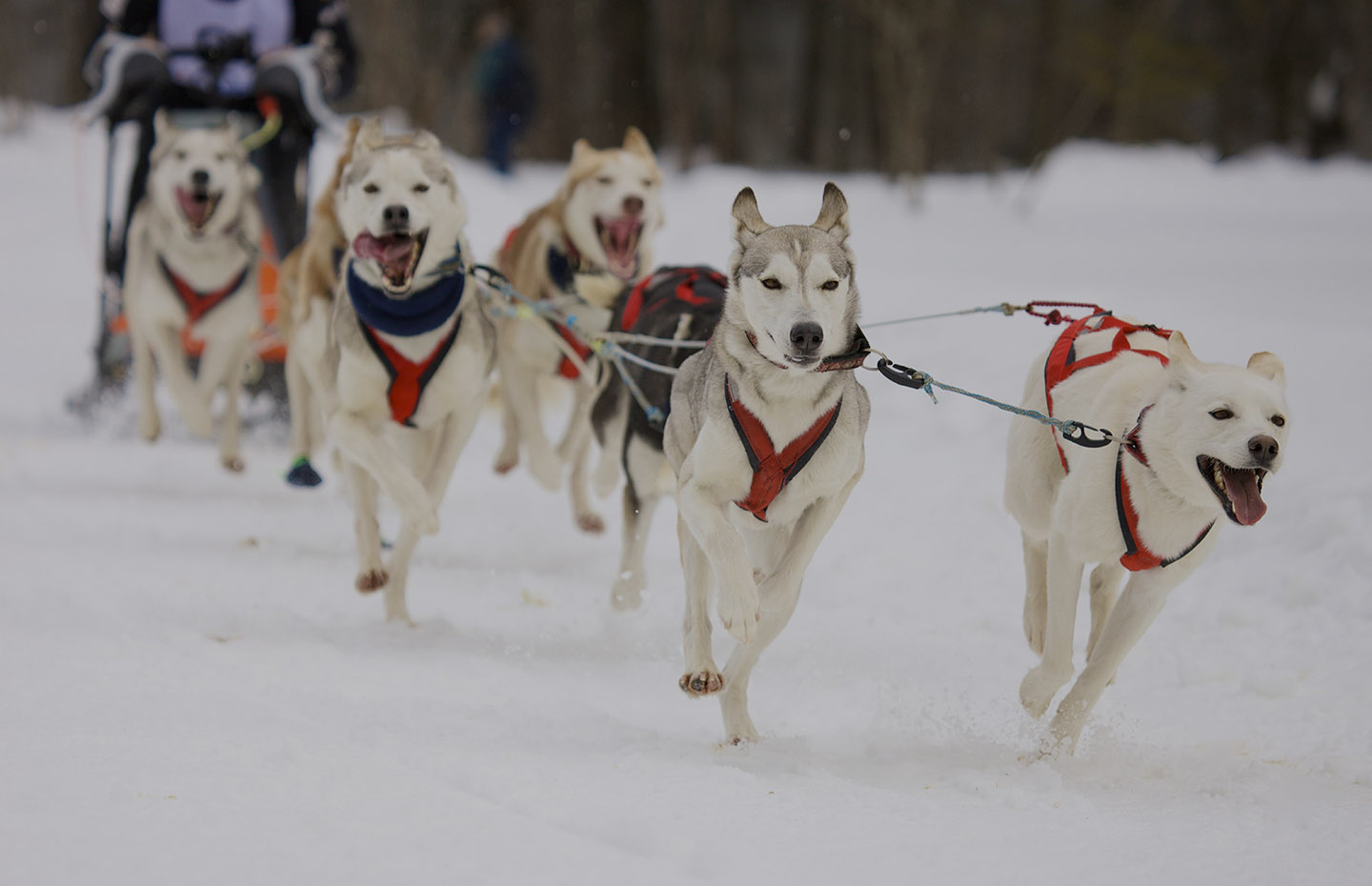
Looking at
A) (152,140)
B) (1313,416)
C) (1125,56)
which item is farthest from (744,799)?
(1125,56)

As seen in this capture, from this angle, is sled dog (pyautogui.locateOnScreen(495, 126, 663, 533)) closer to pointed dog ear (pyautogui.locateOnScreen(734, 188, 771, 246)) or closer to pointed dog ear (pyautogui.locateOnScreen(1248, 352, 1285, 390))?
pointed dog ear (pyautogui.locateOnScreen(734, 188, 771, 246))

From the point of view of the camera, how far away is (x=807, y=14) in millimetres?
19422

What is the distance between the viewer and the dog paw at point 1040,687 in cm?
305

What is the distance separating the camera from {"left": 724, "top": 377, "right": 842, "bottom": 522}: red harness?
283 centimetres

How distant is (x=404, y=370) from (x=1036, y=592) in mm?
1851

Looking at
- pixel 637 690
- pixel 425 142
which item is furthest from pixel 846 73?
pixel 637 690

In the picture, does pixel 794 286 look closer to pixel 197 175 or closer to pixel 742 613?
pixel 742 613

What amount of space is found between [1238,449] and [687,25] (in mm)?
14135

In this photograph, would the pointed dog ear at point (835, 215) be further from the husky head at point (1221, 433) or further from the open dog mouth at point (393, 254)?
the open dog mouth at point (393, 254)

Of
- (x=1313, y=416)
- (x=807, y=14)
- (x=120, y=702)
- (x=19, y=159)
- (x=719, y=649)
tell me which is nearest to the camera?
(x=120, y=702)

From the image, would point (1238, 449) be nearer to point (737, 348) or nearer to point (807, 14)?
point (737, 348)

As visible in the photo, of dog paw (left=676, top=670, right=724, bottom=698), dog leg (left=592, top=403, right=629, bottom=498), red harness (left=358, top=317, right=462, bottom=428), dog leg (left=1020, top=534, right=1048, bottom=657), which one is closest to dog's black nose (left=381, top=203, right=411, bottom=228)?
red harness (left=358, top=317, right=462, bottom=428)

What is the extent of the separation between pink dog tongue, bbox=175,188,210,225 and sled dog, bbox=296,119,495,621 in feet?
5.57

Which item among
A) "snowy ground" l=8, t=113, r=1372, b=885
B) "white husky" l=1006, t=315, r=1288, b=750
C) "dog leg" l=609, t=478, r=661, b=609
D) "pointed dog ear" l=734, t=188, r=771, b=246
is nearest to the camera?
"snowy ground" l=8, t=113, r=1372, b=885
